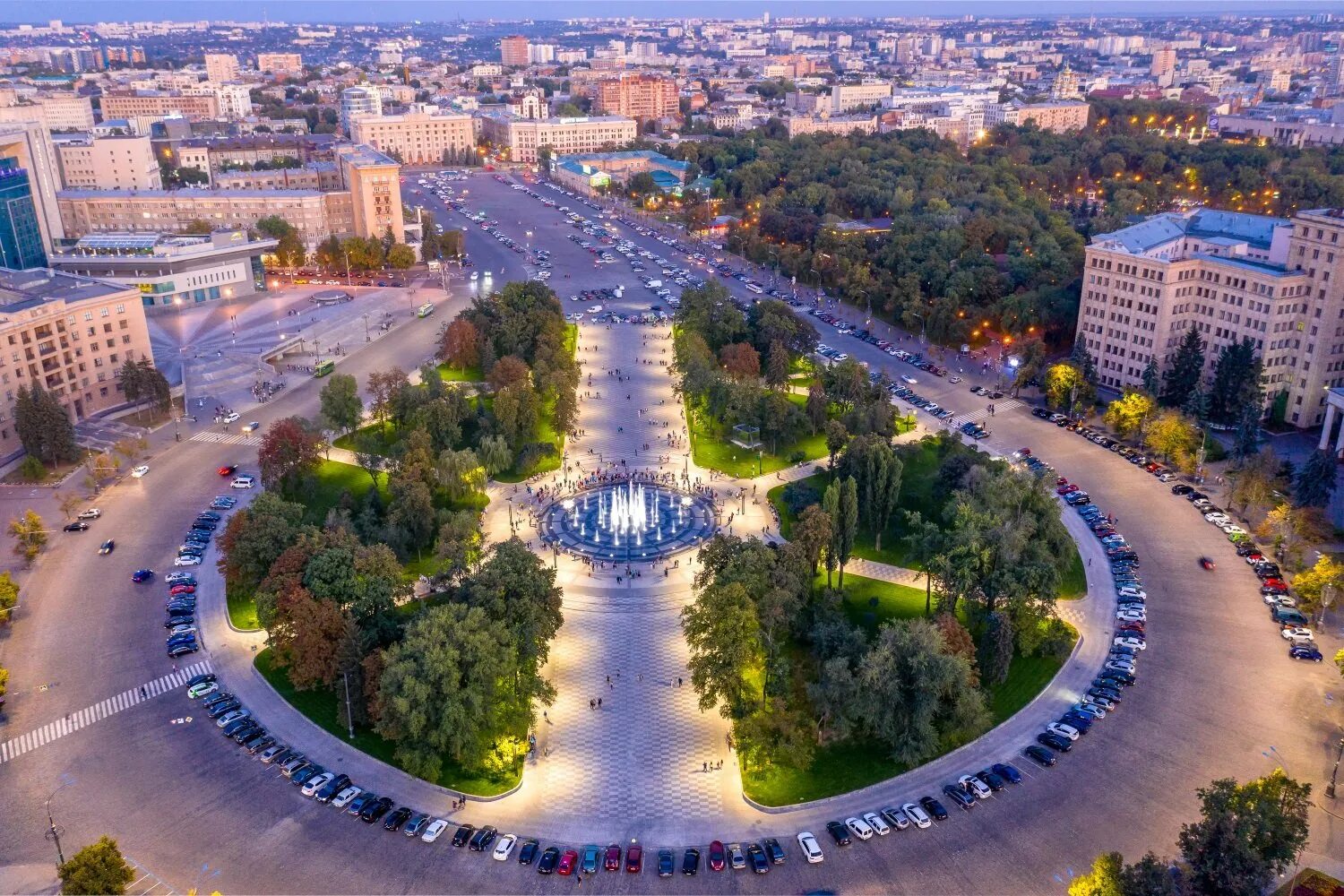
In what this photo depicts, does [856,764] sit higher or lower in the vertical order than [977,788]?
lower

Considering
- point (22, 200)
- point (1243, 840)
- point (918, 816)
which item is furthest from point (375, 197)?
point (1243, 840)

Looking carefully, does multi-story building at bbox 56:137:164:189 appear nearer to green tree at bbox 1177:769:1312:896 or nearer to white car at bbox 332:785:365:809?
white car at bbox 332:785:365:809

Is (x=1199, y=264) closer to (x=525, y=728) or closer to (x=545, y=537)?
(x=545, y=537)

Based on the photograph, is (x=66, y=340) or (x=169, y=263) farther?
Answer: (x=169, y=263)

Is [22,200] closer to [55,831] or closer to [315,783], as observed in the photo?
[55,831]

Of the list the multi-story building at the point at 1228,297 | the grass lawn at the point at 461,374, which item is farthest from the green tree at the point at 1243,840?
the grass lawn at the point at 461,374

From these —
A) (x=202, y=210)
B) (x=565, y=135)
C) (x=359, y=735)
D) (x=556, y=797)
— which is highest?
(x=565, y=135)

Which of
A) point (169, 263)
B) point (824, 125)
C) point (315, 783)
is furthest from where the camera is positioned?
point (824, 125)

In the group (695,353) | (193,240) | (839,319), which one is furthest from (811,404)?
(193,240)
